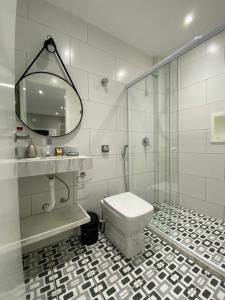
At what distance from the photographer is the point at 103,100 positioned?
176 centimetres

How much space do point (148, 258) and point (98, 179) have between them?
93cm

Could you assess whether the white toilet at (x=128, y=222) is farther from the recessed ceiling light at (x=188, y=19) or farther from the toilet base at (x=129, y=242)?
the recessed ceiling light at (x=188, y=19)

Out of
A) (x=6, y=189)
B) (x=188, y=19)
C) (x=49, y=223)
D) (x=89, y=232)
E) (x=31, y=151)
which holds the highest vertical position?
(x=188, y=19)

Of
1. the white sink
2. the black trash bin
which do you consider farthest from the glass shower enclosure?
the white sink

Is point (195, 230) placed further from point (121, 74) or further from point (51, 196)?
point (121, 74)

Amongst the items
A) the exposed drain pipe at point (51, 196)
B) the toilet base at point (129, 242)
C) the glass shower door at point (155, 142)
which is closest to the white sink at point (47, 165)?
the exposed drain pipe at point (51, 196)

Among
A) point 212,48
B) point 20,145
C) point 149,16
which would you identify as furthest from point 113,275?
point 212,48

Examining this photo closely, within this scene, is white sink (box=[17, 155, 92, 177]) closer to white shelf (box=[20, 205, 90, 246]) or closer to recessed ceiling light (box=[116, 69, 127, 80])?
white shelf (box=[20, 205, 90, 246])

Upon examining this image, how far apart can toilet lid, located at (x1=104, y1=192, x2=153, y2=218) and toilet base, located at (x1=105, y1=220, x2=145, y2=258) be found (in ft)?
0.70

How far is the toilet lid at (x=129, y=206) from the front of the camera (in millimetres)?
1222

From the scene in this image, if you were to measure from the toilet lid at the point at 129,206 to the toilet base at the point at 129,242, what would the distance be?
213mm

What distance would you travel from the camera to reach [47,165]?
1.08 m

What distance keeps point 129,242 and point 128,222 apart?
0.22 m

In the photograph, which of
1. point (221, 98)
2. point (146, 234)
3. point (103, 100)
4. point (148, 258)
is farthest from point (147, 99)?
point (148, 258)
